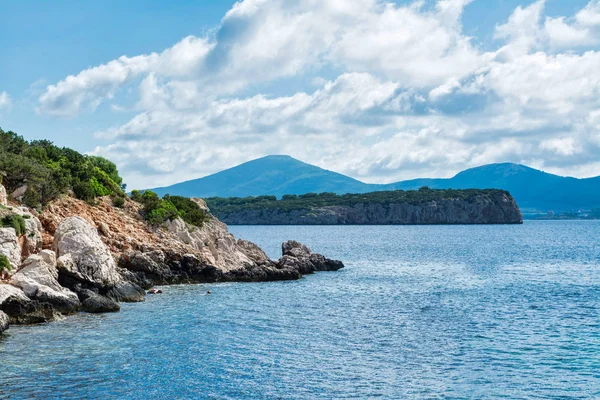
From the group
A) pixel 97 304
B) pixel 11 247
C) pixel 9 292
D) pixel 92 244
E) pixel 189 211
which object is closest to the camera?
pixel 9 292

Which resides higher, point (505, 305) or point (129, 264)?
point (129, 264)

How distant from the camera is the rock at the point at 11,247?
38906mm

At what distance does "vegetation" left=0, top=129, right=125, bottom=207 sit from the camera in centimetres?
5241

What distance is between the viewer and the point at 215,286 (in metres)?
56.3

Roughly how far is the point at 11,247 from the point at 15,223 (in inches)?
121

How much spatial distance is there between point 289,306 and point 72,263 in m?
15.7

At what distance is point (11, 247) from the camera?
3953cm

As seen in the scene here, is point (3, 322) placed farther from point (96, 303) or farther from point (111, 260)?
point (111, 260)

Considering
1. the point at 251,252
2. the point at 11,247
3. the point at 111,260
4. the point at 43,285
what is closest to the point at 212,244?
the point at 251,252

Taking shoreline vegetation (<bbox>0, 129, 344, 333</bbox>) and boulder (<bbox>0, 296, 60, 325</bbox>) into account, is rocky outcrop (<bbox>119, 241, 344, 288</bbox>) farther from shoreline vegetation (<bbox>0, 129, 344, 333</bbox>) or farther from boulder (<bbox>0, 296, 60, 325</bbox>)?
boulder (<bbox>0, 296, 60, 325</bbox>)

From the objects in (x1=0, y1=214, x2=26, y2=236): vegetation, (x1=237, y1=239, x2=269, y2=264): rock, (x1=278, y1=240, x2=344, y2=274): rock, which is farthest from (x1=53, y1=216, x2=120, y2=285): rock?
(x1=237, y1=239, x2=269, y2=264): rock

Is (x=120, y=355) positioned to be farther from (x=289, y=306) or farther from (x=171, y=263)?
(x=171, y=263)

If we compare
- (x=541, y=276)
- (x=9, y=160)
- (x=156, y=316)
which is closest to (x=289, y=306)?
(x=156, y=316)

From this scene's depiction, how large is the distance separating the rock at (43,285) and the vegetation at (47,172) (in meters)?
14.5
